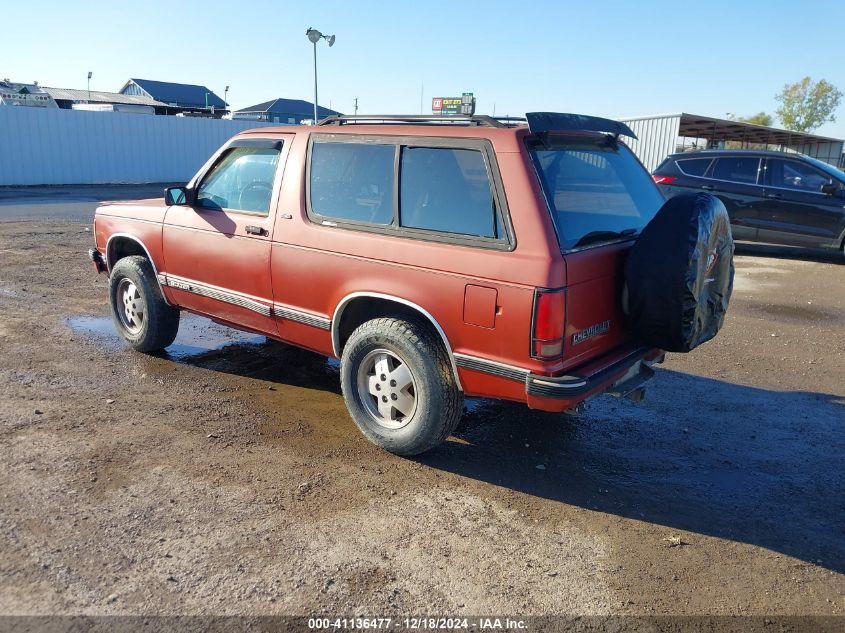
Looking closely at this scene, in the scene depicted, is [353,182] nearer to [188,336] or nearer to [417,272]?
[417,272]

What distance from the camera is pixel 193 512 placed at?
136 inches

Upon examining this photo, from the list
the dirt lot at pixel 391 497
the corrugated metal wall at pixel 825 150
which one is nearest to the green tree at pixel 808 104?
the corrugated metal wall at pixel 825 150

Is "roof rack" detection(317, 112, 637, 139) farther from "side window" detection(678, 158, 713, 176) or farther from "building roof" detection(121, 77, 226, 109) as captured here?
"building roof" detection(121, 77, 226, 109)

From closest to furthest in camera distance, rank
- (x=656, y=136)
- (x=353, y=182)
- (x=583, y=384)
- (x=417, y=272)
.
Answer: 1. (x=583, y=384)
2. (x=417, y=272)
3. (x=353, y=182)
4. (x=656, y=136)

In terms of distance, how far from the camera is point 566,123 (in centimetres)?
385

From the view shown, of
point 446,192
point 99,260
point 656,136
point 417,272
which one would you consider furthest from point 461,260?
point 656,136

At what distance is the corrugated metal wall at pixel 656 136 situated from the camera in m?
21.9

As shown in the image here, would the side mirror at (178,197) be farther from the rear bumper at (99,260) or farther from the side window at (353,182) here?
the rear bumper at (99,260)

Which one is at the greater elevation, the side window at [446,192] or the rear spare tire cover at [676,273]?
the side window at [446,192]

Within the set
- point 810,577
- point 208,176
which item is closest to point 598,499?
point 810,577

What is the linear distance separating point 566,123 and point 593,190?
1.55 feet

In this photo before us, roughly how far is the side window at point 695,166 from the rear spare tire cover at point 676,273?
886 centimetres

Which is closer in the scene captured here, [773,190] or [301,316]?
[301,316]

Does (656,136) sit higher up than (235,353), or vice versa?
(656,136)
